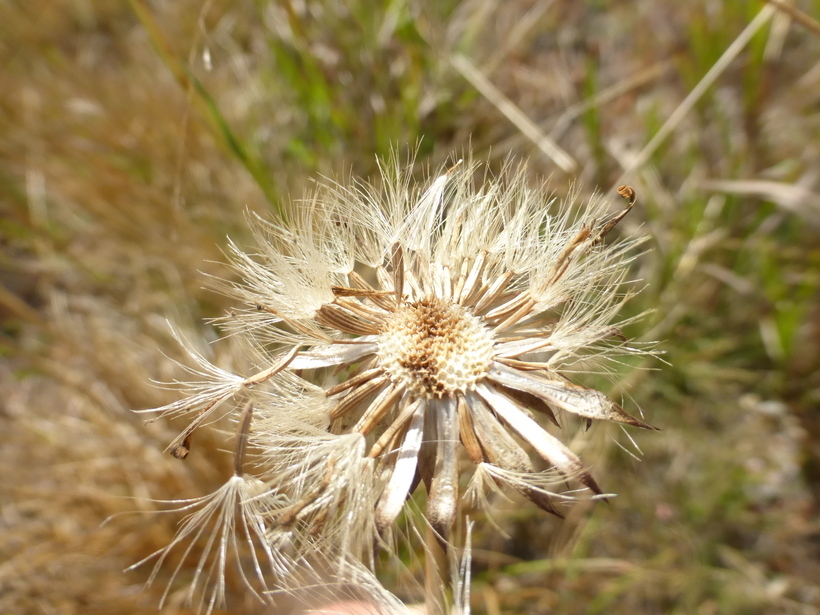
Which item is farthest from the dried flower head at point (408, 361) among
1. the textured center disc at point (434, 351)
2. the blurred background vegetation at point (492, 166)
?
the blurred background vegetation at point (492, 166)

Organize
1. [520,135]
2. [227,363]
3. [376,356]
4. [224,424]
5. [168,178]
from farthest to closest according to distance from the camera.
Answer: [168,178], [520,135], [224,424], [227,363], [376,356]

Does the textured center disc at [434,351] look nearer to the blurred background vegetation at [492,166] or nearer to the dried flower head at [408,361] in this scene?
the dried flower head at [408,361]

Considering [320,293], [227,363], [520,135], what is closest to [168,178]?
[227,363]

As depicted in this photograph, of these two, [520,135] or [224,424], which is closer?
[224,424]

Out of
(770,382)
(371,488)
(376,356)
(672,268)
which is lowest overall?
(371,488)

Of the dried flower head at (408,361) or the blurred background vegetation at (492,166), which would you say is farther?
the blurred background vegetation at (492,166)

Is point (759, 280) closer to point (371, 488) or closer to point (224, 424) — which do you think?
point (371, 488)

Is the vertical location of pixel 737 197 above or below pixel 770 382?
above
